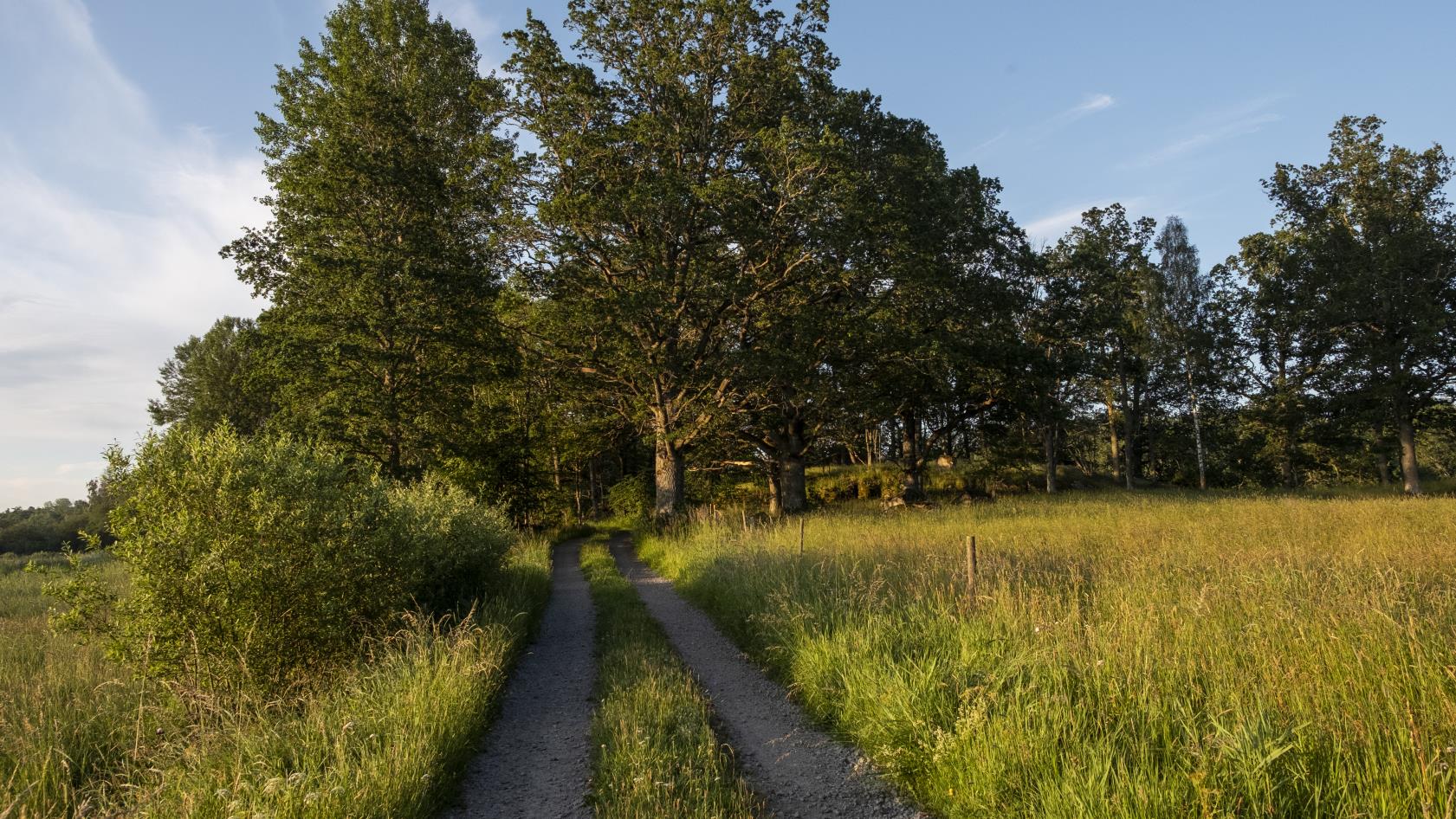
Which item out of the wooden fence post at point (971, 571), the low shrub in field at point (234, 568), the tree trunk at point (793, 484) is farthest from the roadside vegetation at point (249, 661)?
the tree trunk at point (793, 484)

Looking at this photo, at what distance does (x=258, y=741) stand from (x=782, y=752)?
4.20 meters

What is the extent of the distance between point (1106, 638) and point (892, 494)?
28.7 metres

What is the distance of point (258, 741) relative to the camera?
17.9 feet

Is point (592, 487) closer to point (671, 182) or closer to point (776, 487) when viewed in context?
point (776, 487)

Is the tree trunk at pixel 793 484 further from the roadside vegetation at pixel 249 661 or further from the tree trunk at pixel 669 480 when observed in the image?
the roadside vegetation at pixel 249 661

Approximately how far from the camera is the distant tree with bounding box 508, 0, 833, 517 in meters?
21.7

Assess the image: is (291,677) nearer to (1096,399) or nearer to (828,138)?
(828,138)

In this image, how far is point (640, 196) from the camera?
68.7ft

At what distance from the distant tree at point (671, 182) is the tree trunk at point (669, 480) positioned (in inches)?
46.8

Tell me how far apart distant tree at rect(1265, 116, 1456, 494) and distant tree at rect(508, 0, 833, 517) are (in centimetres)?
2413

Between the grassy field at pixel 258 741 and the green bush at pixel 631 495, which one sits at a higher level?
the green bush at pixel 631 495

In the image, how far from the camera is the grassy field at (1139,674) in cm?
379

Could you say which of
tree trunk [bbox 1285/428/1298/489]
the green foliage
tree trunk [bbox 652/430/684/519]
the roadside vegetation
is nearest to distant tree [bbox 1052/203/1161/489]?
tree trunk [bbox 1285/428/1298/489]

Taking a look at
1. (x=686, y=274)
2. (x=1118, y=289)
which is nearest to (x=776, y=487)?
(x=686, y=274)
